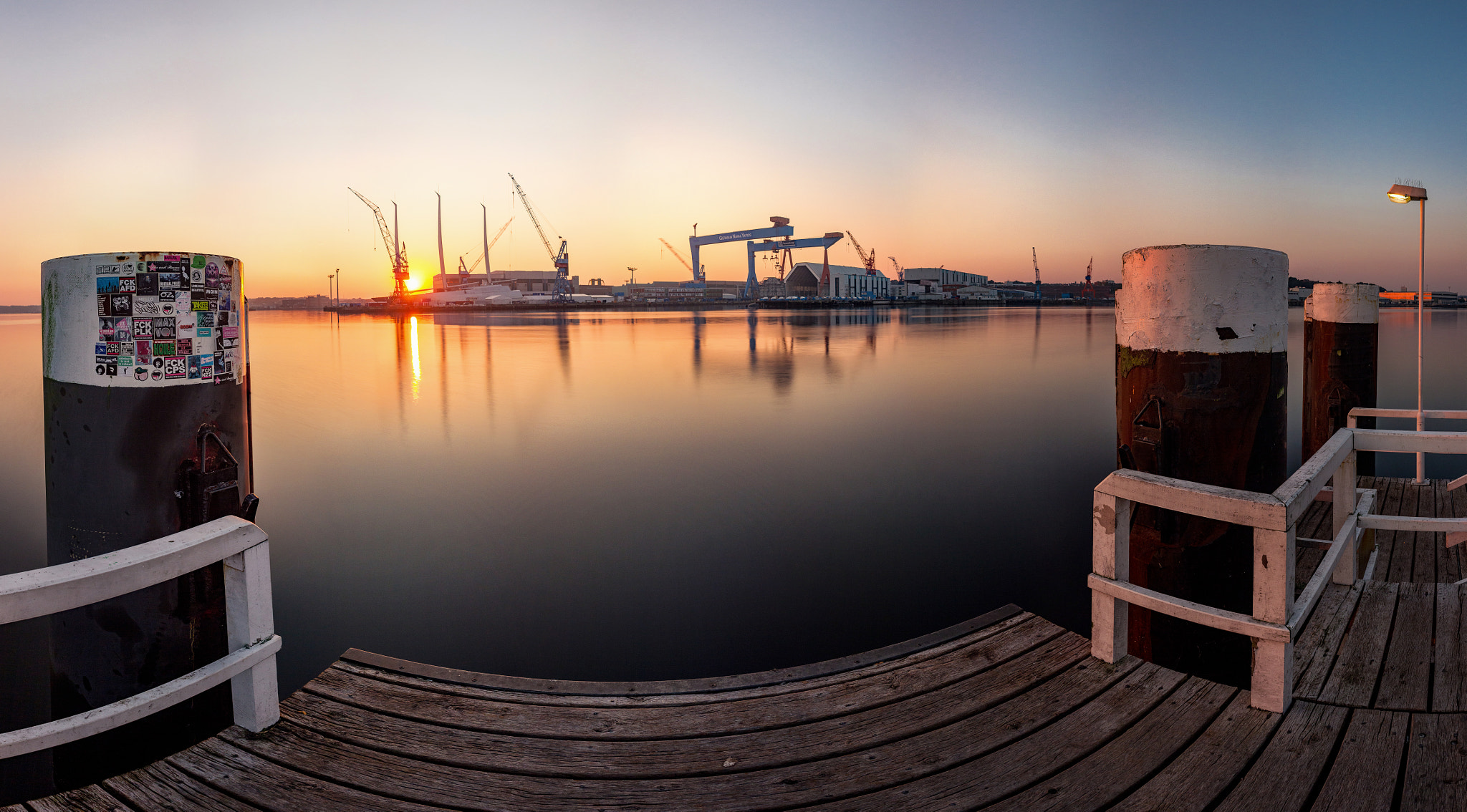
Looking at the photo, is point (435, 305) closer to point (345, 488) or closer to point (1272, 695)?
point (345, 488)

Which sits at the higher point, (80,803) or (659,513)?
(80,803)

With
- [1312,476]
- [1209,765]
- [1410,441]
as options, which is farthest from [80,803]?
[1410,441]

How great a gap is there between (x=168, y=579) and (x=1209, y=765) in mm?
3276

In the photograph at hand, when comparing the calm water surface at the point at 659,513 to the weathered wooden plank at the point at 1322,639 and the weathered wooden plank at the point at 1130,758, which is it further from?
the weathered wooden plank at the point at 1130,758

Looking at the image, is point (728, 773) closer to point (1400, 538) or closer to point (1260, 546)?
point (1260, 546)

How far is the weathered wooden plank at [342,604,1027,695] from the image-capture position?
119 inches

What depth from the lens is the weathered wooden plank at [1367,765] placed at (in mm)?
2070

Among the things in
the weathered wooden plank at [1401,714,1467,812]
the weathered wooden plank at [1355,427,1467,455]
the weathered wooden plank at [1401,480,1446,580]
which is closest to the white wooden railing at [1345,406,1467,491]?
the weathered wooden plank at [1401,480,1446,580]

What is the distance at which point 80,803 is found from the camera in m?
2.17

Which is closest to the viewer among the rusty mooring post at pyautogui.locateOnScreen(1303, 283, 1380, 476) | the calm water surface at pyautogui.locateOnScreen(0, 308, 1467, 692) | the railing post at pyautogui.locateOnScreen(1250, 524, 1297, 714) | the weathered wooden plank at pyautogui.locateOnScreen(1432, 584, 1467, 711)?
the railing post at pyautogui.locateOnScreen(1250, 524, 1297, 714)

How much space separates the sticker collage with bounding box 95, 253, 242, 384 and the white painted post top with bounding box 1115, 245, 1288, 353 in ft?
12.3

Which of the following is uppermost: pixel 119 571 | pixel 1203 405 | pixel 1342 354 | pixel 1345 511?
pixel 1342 354

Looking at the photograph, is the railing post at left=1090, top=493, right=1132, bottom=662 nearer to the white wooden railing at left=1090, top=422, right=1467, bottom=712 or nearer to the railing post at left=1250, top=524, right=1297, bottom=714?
the white wooden railing at left=1090, top=422, right=1467, bottom=712

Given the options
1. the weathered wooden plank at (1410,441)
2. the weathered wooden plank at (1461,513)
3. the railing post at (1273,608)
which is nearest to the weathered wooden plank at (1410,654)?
Result: the railing post at (1273,608)
